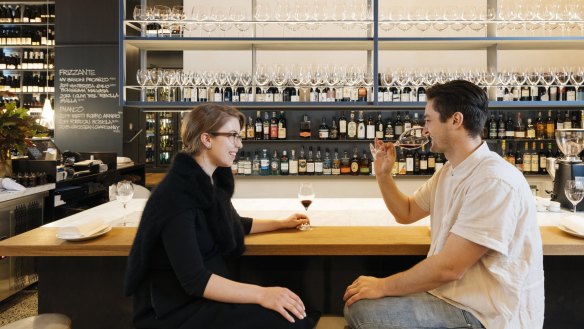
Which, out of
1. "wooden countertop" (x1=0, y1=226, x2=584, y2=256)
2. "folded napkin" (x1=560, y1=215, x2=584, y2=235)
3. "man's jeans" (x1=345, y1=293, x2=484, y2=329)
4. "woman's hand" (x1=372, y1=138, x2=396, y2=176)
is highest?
"woman's hand" (x1=372, y1=138, x2=396, y2=176)

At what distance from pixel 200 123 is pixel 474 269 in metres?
1.06

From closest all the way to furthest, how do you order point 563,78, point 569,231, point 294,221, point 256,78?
point 569,231, point 294,221, point 256,78, point 563,78

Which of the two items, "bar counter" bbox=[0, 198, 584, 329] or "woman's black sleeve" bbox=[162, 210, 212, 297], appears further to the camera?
"bar counter" bbox=[0, 198, 584, 329]

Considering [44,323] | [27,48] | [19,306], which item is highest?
[27,48]

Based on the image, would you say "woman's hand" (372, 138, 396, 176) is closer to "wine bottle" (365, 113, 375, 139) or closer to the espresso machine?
the espresso machine

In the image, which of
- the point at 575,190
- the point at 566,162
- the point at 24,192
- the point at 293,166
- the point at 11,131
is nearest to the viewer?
the point at 575,190

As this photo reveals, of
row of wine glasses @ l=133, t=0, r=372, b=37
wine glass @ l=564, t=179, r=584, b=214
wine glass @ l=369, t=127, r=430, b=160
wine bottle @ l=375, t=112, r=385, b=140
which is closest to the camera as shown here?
wine glass @ l=564, t=179, r=584, b=214

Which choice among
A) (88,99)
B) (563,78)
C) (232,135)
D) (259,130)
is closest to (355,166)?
(259,130)

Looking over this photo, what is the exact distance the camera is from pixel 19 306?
3.55 meters

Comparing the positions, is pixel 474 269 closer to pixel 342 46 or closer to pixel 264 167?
pixel 342 46

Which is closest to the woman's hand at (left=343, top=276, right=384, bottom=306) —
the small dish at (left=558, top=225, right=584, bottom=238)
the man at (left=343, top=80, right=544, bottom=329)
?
the man at (left=343, top=80, right=544, bottom=329)

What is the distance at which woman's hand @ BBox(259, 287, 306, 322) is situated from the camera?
1.46 m

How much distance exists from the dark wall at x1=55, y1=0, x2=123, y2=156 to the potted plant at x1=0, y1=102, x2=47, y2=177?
3.08m

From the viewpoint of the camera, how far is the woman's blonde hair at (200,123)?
5.53ft
